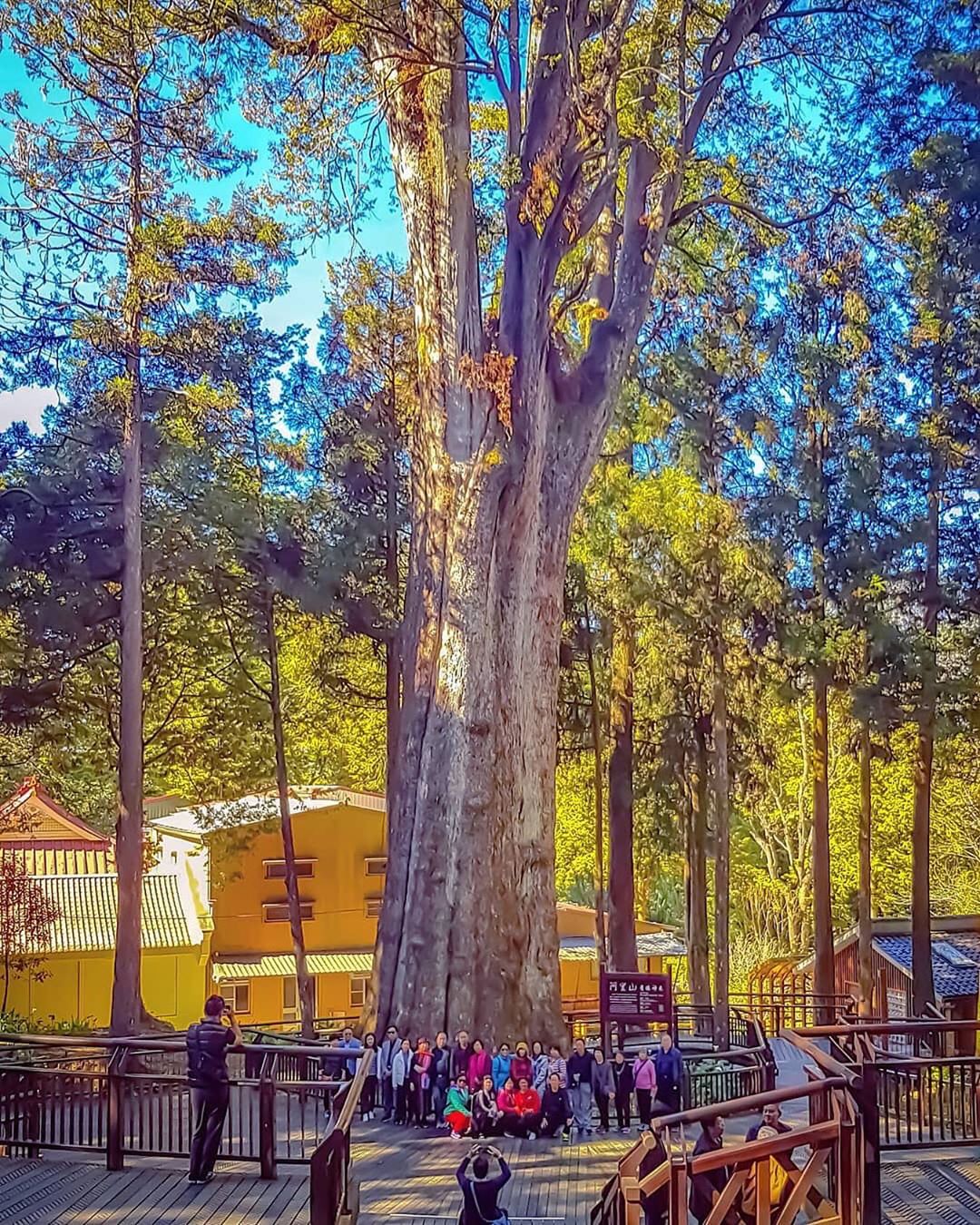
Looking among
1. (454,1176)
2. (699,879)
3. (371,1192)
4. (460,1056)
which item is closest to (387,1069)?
(460,1056)

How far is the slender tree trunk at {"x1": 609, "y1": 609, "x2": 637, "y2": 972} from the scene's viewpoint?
23.4m

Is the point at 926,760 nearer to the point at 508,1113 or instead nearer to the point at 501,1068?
the point at 501,1068

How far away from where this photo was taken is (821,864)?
2225 centimetres

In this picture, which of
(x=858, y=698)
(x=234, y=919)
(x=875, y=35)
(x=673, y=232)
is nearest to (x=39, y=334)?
(x=673, y=232)

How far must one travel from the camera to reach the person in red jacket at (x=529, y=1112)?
1148cm

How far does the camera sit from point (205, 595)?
21.8 m

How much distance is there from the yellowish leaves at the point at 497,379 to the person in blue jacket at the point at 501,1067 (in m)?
6.98

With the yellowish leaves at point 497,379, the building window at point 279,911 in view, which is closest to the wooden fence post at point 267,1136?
the yellowish leaves at point 497,379

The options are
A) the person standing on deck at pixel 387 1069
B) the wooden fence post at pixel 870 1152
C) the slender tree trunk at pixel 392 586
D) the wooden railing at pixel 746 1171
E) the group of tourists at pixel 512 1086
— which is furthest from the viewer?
the slender tree trunk at pixel 392 586

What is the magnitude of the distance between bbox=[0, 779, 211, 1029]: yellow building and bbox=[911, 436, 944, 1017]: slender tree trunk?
1467 centimetres

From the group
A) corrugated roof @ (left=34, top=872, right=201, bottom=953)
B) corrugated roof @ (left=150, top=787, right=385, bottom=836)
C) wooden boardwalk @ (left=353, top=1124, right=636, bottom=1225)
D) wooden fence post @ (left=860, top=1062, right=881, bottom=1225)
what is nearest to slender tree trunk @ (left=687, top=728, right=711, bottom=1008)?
corrugated roof @ (left=150, top=787, right=385, bottom=836)

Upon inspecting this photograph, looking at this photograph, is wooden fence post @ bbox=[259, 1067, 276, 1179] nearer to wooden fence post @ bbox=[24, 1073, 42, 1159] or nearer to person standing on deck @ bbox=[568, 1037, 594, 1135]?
wooden fence post @ bbox=[24, 1073, 42, 1159]

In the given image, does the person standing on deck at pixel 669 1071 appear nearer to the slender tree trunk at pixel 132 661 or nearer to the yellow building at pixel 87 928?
the slender tree trunk at pixel 132 661

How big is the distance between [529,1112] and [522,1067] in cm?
57
